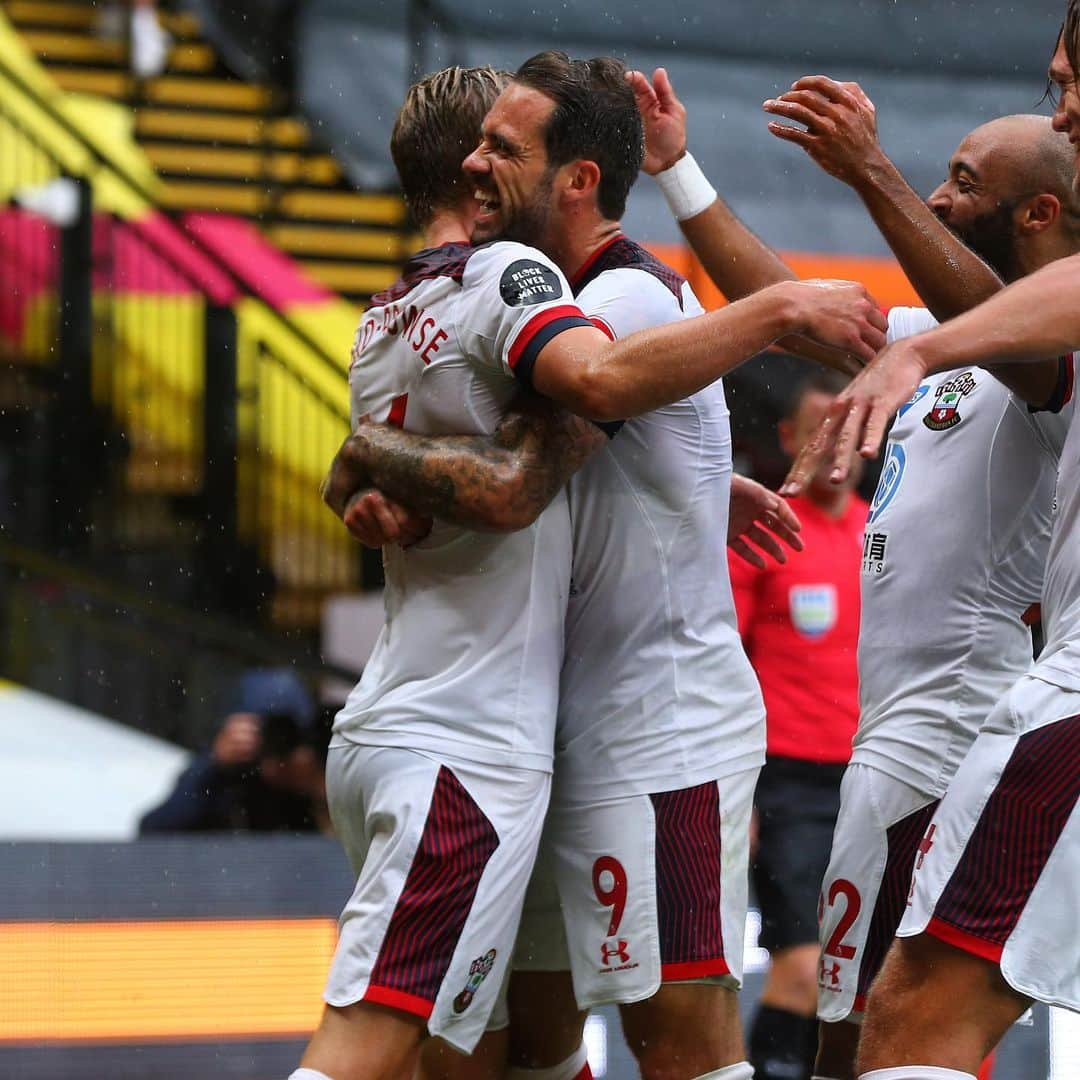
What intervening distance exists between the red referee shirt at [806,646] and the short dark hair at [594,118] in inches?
81.9

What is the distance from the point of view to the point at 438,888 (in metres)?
2.77

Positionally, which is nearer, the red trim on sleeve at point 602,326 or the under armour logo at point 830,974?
the red trim on sleeve at point 602,326

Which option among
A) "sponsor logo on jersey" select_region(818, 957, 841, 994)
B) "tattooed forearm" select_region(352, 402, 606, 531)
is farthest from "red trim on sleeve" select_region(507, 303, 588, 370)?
"sponsor logo on jersey" select_region(818, 957, 841, 994)

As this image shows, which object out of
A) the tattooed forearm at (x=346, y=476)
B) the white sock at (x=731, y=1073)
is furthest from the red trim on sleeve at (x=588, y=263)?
the white sock at (x=731, y=1073)

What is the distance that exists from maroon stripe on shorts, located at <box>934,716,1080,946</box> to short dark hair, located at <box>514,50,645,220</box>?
1.13 meters

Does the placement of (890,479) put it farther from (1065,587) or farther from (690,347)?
(690,347)

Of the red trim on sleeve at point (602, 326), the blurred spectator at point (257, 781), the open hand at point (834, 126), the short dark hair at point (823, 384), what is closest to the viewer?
the red trim on sleeve at point (602, 326)

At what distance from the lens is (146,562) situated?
9.36m

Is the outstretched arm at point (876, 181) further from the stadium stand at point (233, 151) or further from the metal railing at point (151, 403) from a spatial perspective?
the stadium stand at point (233, 151)

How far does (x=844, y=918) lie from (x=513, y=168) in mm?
1403

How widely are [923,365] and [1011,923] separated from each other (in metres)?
0.76

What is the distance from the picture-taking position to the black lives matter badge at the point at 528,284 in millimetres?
2742

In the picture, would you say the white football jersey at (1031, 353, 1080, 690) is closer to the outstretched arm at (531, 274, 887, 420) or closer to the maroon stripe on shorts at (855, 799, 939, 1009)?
the outstretched arm at (531, 274, 887, 420)

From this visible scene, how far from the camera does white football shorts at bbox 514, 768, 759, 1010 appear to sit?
9.52 feet
